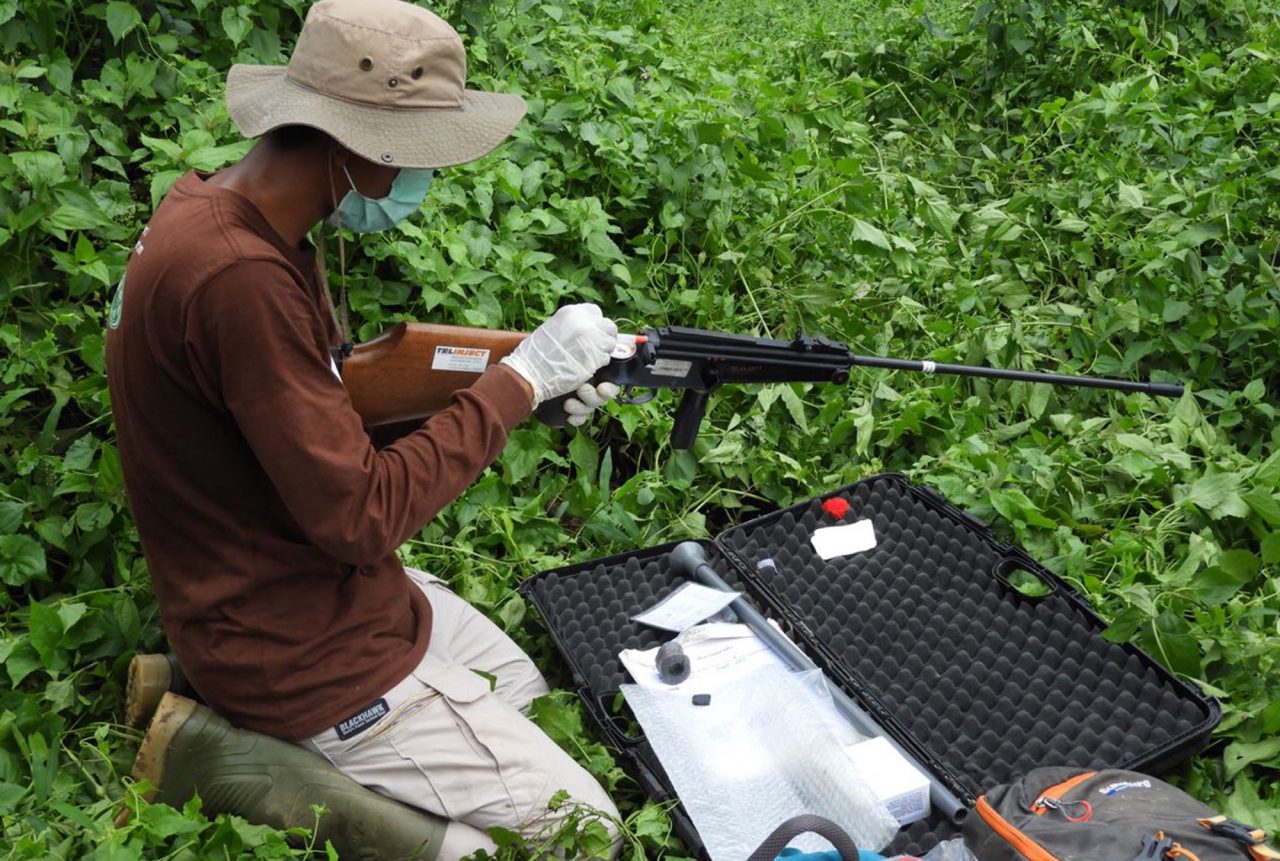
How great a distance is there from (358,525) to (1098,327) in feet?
10.8

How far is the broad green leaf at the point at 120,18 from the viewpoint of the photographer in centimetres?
366

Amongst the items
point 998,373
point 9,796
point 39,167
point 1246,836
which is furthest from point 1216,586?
point 39,167

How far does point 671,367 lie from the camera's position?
3.05m

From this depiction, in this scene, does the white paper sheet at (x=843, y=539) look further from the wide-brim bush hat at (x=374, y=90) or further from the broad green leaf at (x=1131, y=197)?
the broad green leaf at (x=1131, y=197)

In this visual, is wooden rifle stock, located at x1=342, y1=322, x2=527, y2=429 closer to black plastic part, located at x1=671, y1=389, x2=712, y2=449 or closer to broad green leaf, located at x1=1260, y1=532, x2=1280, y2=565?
black plastic part, located at x1=671, y1=389, x2=712, y2=449

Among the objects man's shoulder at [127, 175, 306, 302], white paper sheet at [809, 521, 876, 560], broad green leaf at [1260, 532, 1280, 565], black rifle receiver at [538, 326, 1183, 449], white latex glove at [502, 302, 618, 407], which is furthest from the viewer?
white paper sheet at [809, 521, 876, 560]

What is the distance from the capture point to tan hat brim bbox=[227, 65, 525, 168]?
2.15 meters

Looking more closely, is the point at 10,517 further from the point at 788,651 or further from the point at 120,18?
the point at 788,651

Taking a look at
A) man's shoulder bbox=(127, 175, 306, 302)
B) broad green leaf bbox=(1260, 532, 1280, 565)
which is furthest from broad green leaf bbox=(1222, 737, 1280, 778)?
man's shoulder bbox=(127, 175, 306, 302)

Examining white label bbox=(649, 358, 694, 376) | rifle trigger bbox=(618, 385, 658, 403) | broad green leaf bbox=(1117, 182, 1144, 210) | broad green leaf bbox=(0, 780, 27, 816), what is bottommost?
broad green leaf bbox=(0, 780, 27, 816)

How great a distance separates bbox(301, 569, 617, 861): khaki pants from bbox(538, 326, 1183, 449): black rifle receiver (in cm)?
76

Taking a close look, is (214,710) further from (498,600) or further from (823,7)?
(823,7)

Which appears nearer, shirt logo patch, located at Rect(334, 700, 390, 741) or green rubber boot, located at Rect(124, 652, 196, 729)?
shirt logo patch, located at Rect(334, 700, 390, 741)

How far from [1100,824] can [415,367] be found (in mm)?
1841
